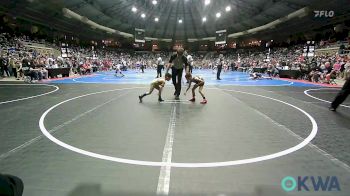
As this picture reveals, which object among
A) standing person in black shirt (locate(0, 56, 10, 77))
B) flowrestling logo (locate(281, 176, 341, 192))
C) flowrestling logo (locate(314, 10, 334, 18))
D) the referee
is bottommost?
flowrestling logo (locate(281, 176, 341, 192))

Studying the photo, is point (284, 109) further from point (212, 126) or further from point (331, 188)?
point (331, 188)

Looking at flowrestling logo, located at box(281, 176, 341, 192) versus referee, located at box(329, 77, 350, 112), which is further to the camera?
referee, located at box(329, 77, 350, 112)

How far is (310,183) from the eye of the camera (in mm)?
3309

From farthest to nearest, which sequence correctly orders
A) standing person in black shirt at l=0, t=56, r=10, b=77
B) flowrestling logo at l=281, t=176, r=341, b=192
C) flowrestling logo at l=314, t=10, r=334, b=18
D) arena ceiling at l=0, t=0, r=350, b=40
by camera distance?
flowrestling logo at l=314, t=10, r=334, b=18 < arena ceiling at l=0, t=0, r=350, b=40 < standing person in black shirt at l=0, t=56, r=10, b=77 < flowrestling logo at l=281, t=176, r=341, b=192

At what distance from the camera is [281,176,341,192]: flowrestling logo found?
10.4 ft

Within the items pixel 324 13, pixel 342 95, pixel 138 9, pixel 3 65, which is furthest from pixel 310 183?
pixel 138 9

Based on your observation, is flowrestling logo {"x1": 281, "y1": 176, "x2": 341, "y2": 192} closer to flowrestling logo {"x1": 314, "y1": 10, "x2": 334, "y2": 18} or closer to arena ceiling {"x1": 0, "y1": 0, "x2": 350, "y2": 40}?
arena ceiling {"x1": 0, "y1": 0, "x2": 350, "y2": 40}

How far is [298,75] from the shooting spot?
22.2 metres

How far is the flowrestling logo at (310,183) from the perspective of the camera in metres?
3.17

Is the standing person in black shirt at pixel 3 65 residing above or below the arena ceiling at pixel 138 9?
below

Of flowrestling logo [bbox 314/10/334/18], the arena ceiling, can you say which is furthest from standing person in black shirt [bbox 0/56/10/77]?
flowrestling logo [bbox 314/10/334/18]

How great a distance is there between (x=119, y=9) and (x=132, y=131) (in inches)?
1656

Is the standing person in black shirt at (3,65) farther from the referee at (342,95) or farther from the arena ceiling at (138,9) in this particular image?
the referee at (342,95)

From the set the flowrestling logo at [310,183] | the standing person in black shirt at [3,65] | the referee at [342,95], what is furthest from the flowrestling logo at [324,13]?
the flowrestling logo at [310,183]
